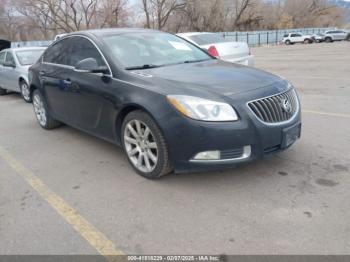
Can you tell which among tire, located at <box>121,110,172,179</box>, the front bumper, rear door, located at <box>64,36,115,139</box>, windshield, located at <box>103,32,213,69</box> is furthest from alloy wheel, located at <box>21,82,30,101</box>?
the front bumper

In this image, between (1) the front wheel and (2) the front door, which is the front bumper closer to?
(2) the front door

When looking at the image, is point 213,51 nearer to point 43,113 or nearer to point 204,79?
point 43,113

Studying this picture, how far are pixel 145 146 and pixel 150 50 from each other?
4.52 ft

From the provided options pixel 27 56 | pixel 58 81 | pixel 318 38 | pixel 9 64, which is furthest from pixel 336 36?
pixel 58 81

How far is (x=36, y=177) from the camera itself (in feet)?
13.4

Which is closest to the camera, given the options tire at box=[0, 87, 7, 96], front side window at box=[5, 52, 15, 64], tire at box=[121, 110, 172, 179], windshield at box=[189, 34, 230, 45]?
tire at box=[121, 110, 172, 179]

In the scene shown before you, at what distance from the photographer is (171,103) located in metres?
3.34

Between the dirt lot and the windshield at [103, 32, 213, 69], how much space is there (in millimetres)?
1260

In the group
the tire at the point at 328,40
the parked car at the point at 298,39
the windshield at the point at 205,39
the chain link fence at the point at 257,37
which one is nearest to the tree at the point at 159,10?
the chain link fence at the point at 257,37

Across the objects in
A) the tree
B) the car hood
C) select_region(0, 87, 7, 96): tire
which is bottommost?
select_region(0, 87, 7, 96): tire

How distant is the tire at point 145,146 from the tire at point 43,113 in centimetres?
235

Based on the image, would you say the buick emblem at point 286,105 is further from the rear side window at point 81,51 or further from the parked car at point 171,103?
the rear side window at point 81,51

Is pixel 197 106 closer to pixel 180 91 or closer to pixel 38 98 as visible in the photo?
pixel 180 91

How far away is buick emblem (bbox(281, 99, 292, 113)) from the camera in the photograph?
11.7 feet
